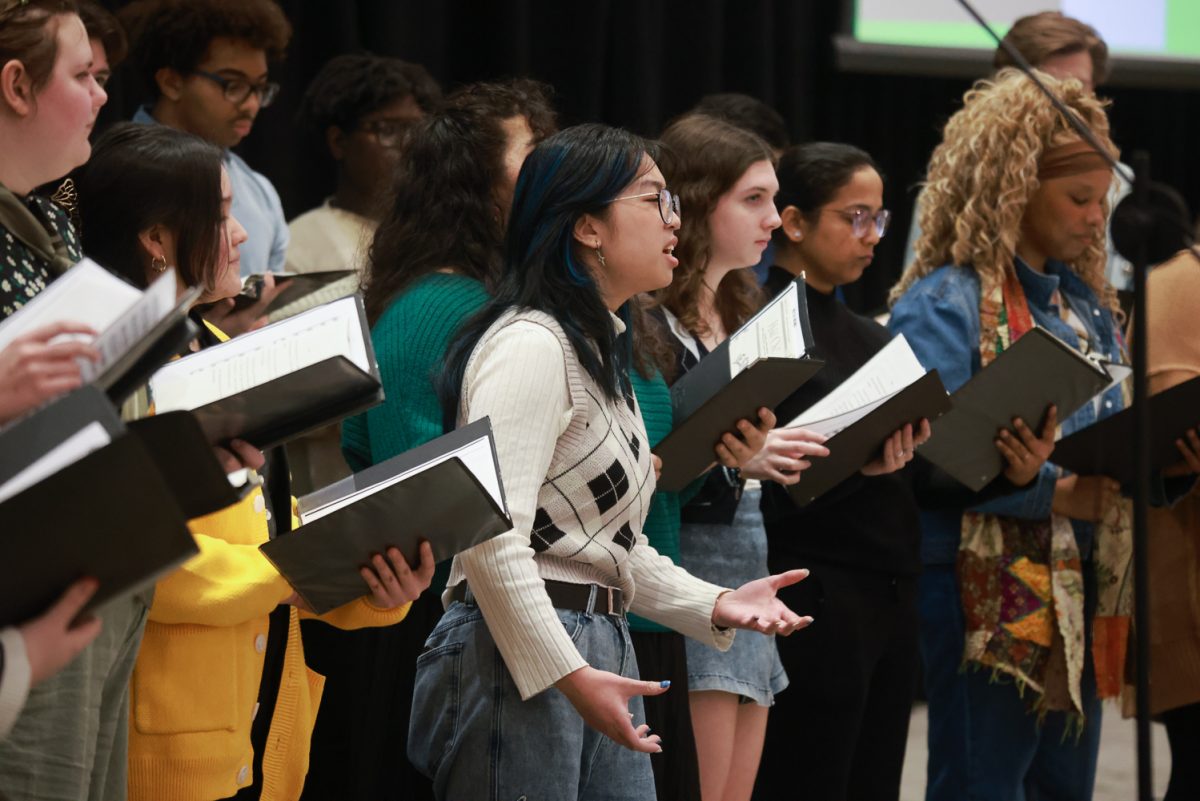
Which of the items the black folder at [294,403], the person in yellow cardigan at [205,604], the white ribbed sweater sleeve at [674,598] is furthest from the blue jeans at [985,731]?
the black folder at [294,403]

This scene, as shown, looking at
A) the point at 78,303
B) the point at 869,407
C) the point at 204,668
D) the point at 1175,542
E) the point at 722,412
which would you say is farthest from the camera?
the point at 1175,542

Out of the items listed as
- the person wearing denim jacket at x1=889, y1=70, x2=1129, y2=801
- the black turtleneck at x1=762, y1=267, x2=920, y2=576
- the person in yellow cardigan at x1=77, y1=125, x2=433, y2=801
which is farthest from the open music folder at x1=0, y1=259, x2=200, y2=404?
the person wearing denim jacket at x1=889, y1=70, x2=1129, y2=801

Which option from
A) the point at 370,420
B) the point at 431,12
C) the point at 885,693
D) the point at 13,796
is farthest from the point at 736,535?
the point at 431,12

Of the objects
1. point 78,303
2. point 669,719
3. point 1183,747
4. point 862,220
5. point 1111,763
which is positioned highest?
point 78,303

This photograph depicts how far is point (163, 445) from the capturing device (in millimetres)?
1267

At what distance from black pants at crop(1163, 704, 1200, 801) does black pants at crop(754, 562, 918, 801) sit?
1.78 feet

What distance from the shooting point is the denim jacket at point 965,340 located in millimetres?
2902

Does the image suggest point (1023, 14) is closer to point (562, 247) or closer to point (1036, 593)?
point (1036, 593)

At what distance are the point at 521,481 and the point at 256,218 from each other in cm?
161

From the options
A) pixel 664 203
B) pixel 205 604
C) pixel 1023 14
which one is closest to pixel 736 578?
pixel 664 203

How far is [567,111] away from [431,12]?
53cm

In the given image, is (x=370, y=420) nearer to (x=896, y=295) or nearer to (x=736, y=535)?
(x=736, y=535)

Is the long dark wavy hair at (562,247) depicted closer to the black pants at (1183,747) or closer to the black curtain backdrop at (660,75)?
the black pants at (1183,747)

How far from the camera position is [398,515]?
63.6 inches
